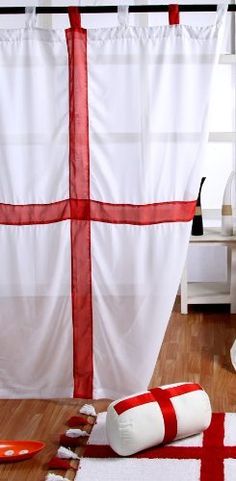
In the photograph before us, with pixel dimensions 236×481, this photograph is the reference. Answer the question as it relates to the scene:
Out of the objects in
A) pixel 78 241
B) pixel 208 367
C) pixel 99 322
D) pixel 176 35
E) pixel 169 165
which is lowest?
pixel 208 367

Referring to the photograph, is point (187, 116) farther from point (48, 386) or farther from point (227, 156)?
point (227, 156)

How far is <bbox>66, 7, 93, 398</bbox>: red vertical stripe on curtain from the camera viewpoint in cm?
297

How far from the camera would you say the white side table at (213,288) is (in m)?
4.64

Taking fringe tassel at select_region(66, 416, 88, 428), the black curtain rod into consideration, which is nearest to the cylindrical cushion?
fringe tassel at select_region(66, 416, 88, 428)

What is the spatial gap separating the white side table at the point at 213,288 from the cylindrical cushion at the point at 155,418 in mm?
1870

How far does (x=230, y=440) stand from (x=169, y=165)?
0.94 m

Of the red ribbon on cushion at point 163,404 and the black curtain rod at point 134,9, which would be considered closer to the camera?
the red ribbon on cushion at point 163,404

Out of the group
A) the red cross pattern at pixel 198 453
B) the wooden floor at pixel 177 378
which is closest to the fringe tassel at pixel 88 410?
the wooden floor at pixel 177 378

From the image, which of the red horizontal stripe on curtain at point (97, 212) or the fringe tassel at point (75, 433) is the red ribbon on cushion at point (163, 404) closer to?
the fringe tassel at point (75, 433)

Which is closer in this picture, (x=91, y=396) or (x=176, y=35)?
(x=176, y=35)

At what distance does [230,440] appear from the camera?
2.82 meters

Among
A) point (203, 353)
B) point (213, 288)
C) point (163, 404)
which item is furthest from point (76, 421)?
point (213, 288)

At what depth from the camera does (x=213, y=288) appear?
4992 millimetres

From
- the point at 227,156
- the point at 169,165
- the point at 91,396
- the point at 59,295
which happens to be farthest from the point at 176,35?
the point at 227,156
